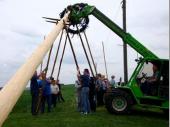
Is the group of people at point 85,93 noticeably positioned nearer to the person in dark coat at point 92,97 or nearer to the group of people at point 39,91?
the person in dark coat at point 92,97

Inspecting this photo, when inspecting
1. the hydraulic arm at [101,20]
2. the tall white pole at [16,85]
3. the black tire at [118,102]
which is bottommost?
the tall white pole at [16,85]

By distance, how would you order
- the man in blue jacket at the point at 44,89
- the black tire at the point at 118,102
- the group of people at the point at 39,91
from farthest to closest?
the man in blue jacket at the point at 44,89
the black tire at the point at 118,102
the group of people at the point at 39,91

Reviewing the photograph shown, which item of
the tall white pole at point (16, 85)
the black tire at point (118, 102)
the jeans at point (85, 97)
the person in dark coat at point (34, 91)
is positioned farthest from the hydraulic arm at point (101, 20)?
the tall white pole at point (16, 85)

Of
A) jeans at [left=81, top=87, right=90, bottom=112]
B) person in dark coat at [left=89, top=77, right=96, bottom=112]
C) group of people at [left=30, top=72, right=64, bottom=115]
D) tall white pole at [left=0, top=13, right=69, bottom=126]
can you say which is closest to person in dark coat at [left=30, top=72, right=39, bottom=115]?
group of people at [left=30, top=72, right=64, bottom=115]

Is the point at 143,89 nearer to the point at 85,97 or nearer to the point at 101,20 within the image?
the point at 85,97

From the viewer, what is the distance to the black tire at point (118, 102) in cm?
1612

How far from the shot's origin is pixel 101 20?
59.5 ft

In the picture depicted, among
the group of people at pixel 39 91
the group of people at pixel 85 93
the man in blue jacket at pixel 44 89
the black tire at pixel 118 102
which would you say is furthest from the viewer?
the man in blue jacket at pixel 44 89

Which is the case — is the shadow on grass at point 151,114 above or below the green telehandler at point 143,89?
below

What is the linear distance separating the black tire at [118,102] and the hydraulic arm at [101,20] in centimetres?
199

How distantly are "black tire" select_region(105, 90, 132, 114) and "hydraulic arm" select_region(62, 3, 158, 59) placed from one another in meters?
1.99

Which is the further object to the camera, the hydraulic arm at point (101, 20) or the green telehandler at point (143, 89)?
the hydraulic arm at point (101, 20)

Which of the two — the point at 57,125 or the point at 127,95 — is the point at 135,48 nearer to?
the point at 127,95

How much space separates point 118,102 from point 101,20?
381 centimetres
